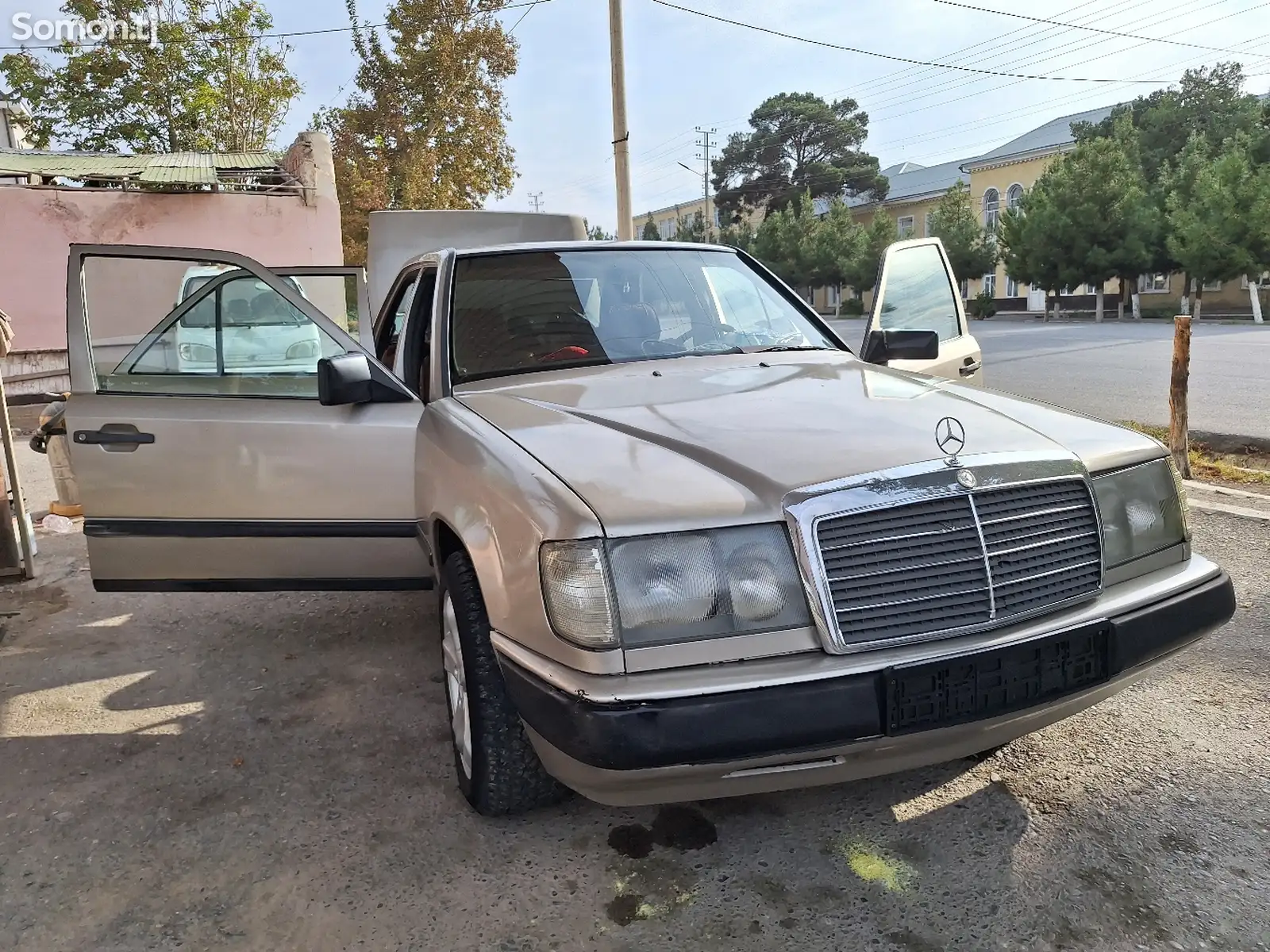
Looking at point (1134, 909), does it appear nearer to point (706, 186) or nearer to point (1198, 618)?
point (1198, 618)

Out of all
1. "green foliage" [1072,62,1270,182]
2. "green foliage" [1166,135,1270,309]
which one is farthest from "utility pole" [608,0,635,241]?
"green foliage" [1072,62,1270,182]

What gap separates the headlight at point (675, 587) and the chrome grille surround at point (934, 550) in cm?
6

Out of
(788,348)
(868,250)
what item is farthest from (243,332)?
(868,250)

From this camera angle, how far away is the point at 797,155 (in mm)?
70062

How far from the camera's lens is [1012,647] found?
6.58 feet

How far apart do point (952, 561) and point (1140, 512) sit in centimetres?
70

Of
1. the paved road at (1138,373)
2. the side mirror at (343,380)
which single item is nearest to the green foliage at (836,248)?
the paved road at (1138,373)

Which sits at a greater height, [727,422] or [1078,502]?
[727,422]

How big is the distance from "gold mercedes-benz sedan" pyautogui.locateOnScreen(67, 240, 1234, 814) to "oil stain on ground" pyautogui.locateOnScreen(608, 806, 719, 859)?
21cm

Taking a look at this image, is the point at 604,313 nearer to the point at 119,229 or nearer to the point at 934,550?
the point at 934,550

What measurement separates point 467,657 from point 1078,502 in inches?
62.6

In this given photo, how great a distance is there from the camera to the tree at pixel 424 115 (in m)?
22.4

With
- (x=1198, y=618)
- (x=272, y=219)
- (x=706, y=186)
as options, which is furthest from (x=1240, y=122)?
(x=1198, y=618)

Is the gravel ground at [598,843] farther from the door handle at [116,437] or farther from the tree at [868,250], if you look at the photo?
the tree at [868,250]
